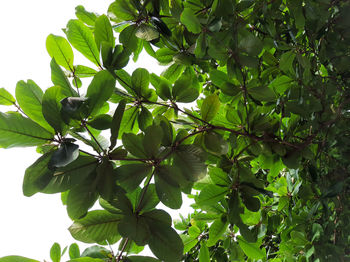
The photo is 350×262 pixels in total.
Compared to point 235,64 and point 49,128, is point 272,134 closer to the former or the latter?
point 235,64

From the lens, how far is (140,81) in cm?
103

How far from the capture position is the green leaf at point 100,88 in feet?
2.71

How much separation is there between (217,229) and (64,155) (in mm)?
664

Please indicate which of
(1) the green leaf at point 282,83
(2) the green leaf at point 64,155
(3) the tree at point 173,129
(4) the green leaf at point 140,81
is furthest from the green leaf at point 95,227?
(1) the green leaf at point 282,83

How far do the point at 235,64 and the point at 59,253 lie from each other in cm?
94

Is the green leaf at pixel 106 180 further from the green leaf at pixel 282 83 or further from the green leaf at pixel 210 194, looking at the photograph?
the green leaf at pixel 282 83

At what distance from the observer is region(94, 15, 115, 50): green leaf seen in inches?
37.4

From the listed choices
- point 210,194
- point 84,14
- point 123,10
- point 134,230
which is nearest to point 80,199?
point 134,230

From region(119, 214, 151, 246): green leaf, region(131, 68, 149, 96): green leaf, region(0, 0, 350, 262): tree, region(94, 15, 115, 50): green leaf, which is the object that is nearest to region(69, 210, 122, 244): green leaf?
region(0, 0, 350, 262): tree

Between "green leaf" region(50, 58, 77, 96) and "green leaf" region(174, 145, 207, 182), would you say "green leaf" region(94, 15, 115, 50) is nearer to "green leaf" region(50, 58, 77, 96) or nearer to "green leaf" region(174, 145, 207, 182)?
"green leaf" region(50, 58, 77, 96)

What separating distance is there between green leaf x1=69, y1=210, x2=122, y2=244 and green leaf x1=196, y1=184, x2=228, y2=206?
0.97 feet

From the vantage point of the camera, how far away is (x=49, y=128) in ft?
2.72

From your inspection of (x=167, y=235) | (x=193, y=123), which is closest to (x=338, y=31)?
(x=193, y=123)

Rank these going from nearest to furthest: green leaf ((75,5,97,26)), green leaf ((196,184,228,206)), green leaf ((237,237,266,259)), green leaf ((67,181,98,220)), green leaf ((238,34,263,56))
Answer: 1. green leaf ((67,181,98,220))
2. green leaf ((238,34,263,56))
3. green leaf ((196,184,228,206))
4. green leaf ((75,5,97,26))
5. green leaf ((237,237,266,259))
